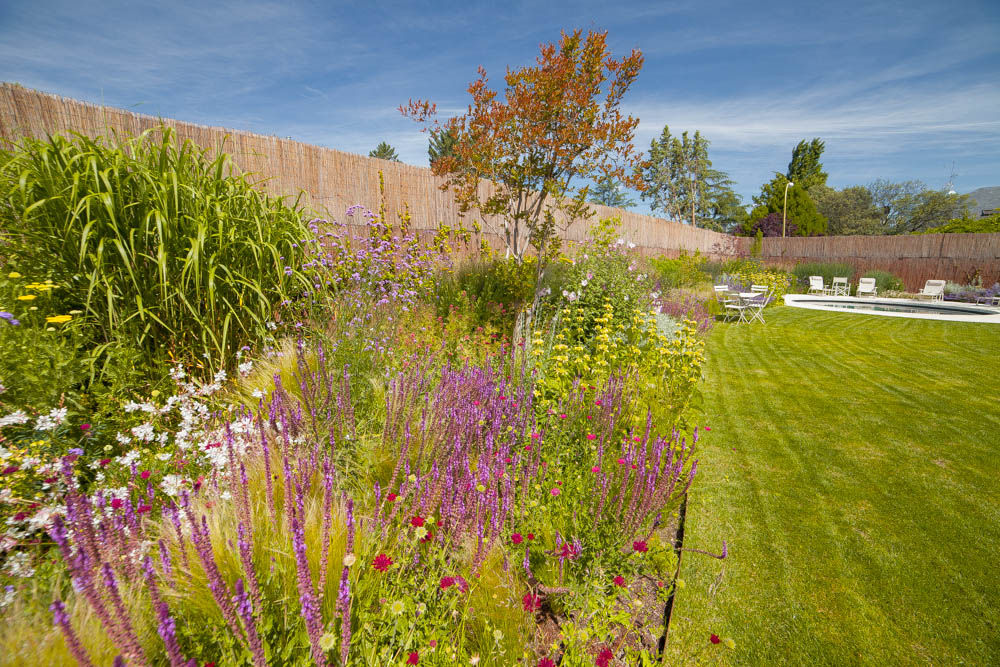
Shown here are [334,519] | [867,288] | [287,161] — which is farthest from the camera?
[867,288]

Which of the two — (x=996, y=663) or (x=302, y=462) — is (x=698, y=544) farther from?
(x=302, y=462)

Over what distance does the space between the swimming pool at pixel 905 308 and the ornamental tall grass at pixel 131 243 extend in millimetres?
16076

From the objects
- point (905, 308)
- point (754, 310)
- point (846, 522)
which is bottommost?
point (846, 522)

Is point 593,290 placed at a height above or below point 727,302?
above

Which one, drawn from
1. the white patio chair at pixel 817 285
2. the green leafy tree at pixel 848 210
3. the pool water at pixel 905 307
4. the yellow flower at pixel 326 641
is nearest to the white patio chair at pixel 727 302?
the pool water at pixel 905 307

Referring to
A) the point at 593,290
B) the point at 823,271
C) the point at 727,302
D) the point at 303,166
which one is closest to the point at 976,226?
the point at 823,271

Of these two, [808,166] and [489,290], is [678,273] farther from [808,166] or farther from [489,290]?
[808,166]

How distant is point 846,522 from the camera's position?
2.96m

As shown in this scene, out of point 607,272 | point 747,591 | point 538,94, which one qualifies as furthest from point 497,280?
point 747,591

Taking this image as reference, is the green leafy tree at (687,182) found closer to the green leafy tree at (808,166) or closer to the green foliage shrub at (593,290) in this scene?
the green leafy tree at (808,166)

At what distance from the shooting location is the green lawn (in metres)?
2.10

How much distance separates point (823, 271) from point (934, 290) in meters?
4.15

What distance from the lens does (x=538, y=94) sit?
4824mm

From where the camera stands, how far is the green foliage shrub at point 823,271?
66.9 ft
